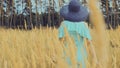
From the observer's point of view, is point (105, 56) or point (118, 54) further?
point (118, 54)

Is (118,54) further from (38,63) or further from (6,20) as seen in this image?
(6,20)

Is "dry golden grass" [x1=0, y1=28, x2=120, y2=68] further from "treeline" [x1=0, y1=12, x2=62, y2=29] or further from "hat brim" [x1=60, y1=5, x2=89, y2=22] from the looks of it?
"treeline" [x1=0, y1=12, x2=62, y2=29]

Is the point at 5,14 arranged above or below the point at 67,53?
below

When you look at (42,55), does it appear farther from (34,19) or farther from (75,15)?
(34,19)

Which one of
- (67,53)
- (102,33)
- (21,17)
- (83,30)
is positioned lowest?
(21,17)

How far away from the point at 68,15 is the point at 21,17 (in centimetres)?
2360

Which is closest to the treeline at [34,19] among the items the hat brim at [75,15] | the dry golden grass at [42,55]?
the dry golden grass at [42,55]

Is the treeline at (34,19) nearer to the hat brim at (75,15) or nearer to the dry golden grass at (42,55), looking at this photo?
the dry golden grass at (42,55)

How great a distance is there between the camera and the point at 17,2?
28688mm

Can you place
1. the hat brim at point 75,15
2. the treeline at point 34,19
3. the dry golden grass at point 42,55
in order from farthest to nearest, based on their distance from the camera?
the treeline at point 34,19 < the hat brim at point 75,15 < the dry golden grass at point 42,55

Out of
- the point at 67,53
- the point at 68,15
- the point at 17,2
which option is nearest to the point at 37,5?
the point at 17,2

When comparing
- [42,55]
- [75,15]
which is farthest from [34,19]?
[42,55]

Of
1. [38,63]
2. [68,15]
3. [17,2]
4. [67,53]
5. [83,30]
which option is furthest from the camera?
[17,2]

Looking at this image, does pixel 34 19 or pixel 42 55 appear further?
pixel 34 19
